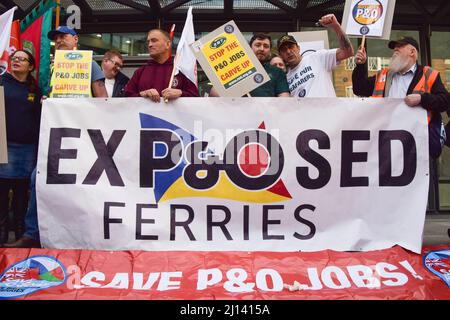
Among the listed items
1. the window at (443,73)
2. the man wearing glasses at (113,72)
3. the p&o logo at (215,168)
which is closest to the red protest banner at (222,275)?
the p&o logo at (215,168)

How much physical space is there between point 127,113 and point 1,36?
1.61 meters

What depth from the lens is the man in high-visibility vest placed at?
330 cm

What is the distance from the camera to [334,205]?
10.5 feet

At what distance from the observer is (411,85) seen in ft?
11.8

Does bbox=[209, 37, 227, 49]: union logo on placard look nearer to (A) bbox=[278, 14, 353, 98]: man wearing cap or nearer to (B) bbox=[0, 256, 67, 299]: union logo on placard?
(A) bbox=[278, 14, 353, 98]: man wearing cap

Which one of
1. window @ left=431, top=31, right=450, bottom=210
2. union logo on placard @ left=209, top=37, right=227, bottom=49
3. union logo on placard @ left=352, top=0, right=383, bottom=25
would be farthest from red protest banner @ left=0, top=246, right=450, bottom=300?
window @ left=431, top=31, right=450, bottom=210

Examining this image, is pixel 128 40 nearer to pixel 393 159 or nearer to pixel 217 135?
pixel 217 135

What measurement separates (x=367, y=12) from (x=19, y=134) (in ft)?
10.8

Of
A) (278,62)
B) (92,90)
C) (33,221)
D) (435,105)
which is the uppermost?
(278,62)

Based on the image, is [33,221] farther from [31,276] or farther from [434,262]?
[434,262]

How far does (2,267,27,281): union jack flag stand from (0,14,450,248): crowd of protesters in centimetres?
39

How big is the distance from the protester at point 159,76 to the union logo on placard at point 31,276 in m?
1.53

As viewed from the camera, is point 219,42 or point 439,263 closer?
point 439,263

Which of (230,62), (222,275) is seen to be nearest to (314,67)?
(230,62)
